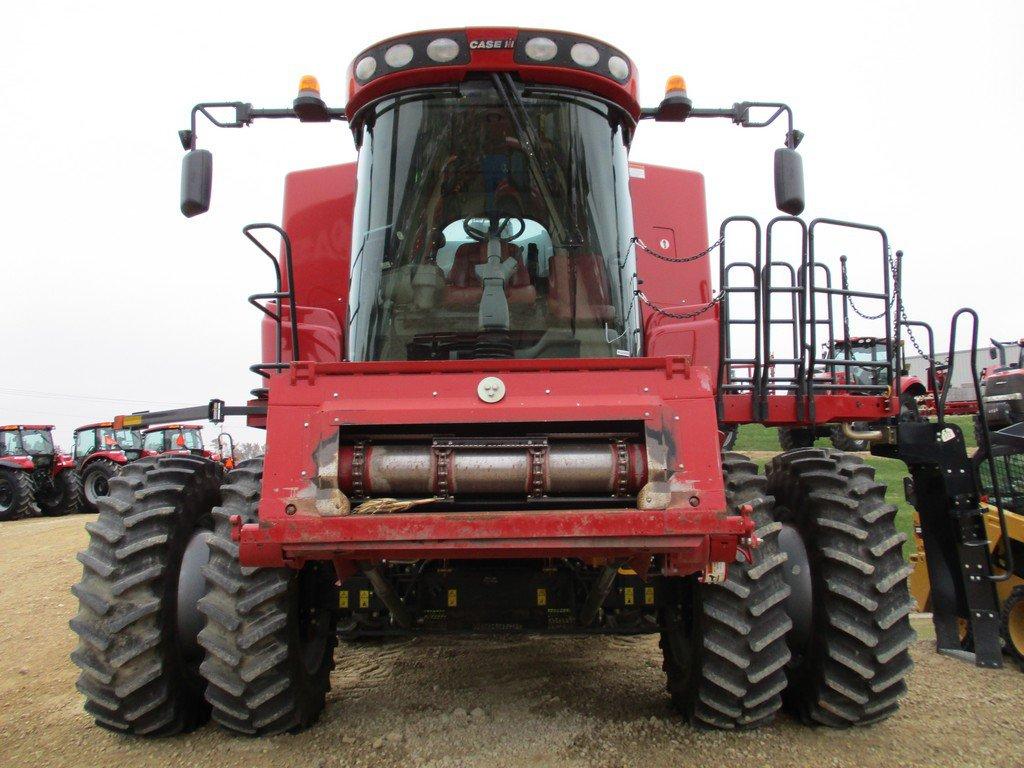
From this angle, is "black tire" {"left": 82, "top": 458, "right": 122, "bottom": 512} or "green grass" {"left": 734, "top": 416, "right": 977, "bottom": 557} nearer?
"green grass" {"left": 734, "top": 416, "right": 977, "bottom": 557}

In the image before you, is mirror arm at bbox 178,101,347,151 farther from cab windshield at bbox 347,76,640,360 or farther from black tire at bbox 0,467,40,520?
black tire at bbox 0,467,40,520

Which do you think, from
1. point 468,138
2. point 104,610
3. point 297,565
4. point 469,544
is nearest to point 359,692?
point 104,610

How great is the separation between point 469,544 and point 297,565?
2.32 feet

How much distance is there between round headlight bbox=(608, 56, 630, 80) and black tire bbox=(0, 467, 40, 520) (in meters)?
18.2

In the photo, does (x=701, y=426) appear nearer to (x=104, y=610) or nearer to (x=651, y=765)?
(x=651, y=765)

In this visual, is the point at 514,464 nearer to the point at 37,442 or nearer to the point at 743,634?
the point at 743,634

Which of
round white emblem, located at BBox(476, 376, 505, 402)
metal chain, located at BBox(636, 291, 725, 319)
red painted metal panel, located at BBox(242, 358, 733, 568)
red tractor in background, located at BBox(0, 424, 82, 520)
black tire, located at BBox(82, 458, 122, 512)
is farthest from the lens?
red tractor in background, located at BBox(0, 424, 82, 520)

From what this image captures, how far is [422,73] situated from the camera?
13.3 feet

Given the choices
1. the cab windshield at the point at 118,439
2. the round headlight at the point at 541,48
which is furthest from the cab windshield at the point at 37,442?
the round headlight at the point at 541,48

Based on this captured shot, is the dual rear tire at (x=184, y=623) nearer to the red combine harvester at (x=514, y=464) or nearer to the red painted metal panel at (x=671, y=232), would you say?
the red combine harvester at (x=514, y=464)

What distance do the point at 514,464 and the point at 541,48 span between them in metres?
2.03

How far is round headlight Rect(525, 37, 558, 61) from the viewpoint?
4.02 metres

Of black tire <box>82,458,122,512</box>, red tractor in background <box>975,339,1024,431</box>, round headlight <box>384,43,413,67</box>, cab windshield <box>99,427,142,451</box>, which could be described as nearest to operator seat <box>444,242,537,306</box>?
Result: round headlight <box>384,43,413,67</box>

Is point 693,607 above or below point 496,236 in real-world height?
below
